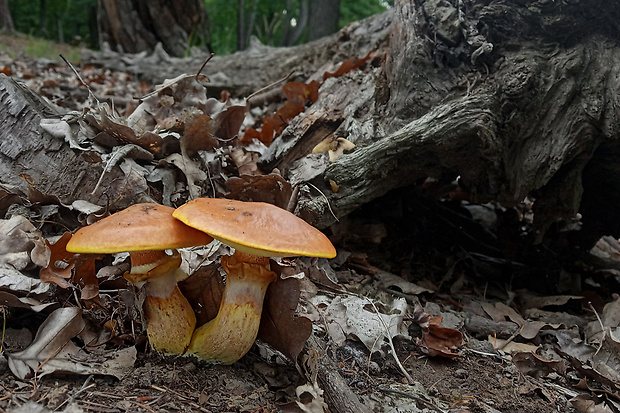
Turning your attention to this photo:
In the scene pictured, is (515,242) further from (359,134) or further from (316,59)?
(316,59)

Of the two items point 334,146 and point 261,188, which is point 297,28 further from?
point 261,188

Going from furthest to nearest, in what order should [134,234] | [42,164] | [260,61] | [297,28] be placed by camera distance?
[297,28]
[260,61]
[42,164]
[134,234]

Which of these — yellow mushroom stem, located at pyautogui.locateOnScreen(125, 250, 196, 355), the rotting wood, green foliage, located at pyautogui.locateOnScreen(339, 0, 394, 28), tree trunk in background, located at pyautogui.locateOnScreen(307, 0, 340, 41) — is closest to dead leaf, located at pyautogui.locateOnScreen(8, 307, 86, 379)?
yellow mushroom stem, located at pyautogui.locateOnScreen(125, 250, 196, 355)

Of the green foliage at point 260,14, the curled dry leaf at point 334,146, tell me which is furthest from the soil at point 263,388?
the green foliage at point 260,14

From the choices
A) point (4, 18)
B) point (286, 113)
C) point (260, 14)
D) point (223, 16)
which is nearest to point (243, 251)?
point (286, 113)

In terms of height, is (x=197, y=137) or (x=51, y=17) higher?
(x=51, y=17)

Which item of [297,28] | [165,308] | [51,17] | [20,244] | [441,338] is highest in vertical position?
[51,17]
